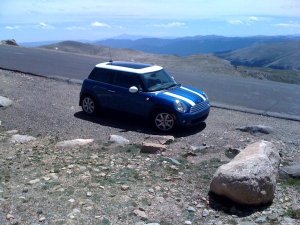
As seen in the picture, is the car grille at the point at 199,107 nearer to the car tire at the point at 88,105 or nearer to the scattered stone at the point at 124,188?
the car tire at the point at 88,105

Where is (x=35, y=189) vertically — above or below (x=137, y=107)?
below

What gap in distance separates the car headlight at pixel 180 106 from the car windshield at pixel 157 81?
92 cm

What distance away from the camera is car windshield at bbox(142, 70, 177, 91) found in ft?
38.5

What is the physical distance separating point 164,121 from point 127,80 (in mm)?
1660

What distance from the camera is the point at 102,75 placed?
12.6 m

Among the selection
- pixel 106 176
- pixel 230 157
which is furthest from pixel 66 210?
pixel 230 157

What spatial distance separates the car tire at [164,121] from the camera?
36.6ft

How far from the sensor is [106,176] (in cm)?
754

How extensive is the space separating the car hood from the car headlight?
4.7 inches

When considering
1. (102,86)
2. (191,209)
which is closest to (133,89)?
(102,86)

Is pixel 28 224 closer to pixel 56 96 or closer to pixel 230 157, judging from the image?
pixel 230 157

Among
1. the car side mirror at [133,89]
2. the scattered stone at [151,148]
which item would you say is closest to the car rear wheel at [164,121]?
the car side mirror at [133,89]

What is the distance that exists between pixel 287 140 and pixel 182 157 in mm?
3226

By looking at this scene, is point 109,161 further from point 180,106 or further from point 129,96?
point 129,96
